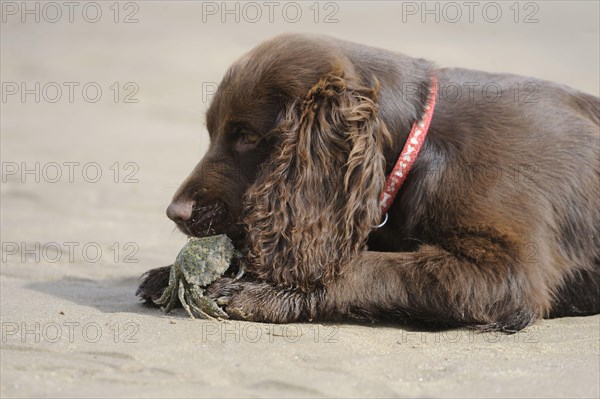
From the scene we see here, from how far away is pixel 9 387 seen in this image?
3.33 m

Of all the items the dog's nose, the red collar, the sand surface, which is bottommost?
the sand surface

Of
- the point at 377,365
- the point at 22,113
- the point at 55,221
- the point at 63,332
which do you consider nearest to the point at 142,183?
the point at 55,221

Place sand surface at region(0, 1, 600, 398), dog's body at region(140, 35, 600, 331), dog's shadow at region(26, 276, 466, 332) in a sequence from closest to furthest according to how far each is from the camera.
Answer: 1. sand surface at region(0, 1, 600, 398)
2. dog's body at region(140, 35, 600, 331)
3. dog's shadow at region(26, 276, 466, 332)

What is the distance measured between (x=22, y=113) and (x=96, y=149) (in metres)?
2.58

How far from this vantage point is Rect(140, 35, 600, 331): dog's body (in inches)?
176

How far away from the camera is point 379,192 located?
182 inches

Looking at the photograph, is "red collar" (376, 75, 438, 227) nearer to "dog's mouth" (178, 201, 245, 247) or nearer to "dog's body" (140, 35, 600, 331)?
"dog's body" (140, 35, 600, 331)

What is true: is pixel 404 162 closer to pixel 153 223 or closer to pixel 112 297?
pixel 112 297

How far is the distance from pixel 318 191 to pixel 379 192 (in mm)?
296

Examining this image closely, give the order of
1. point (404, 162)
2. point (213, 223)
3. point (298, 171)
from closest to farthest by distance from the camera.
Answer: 1. point (298, 171)
2. point (404, 162)
3. point (213, 223)

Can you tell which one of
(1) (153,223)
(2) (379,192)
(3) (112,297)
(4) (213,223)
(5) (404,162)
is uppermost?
(5) (404,162)

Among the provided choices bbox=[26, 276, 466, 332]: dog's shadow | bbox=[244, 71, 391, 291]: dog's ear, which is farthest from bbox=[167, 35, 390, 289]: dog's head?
bbox=[26, 276, 466, 332]: dog's shadow

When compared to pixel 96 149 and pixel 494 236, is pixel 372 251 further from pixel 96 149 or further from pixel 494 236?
pixel 96 149

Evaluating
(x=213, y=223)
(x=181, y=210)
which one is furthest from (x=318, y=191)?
(x=181, y=210)
